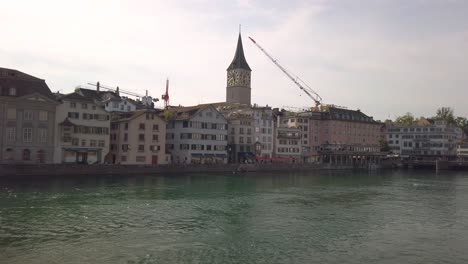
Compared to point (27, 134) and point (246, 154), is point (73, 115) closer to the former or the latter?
point (27, 134)

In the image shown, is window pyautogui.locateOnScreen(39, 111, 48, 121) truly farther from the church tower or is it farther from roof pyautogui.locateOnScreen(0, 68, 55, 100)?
the church tower

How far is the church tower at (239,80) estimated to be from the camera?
15125 centimetres

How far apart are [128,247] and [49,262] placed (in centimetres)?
497

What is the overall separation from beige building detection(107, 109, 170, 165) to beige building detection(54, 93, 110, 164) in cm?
392

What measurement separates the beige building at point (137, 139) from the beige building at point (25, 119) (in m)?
15.1

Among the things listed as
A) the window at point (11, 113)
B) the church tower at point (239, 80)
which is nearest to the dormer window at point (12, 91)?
the window at point (11, 113)

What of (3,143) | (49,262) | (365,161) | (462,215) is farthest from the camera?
(365,161)

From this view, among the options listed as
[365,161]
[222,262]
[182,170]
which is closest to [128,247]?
[222,262]

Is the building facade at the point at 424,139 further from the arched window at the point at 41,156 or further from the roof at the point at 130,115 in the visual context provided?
the arched window at the point at 41,156

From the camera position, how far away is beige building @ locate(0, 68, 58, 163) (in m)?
75.1

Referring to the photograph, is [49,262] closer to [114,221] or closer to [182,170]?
[114,221]

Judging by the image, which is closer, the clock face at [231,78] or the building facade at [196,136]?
the building facade at [196,136]

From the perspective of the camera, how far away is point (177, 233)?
107 feet

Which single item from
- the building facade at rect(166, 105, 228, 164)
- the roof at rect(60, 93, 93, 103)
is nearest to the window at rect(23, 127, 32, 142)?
the roof at rect(60, 93, 93, 103)
